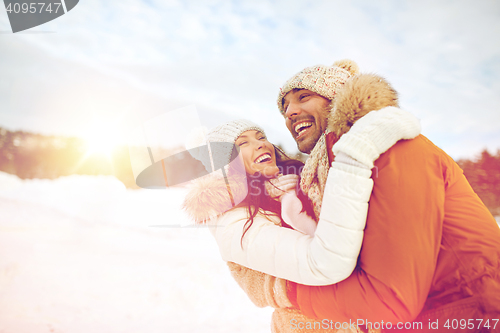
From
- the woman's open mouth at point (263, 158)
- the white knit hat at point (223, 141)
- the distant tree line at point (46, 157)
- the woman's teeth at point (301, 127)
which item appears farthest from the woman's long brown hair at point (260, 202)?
the distant tree line at point (46, 157)

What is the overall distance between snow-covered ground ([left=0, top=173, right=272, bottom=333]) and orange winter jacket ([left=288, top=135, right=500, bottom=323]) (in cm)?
105

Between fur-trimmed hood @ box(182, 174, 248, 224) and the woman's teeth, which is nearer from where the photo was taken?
fur-trimmed hood @ box(182, 174, 248, 224)

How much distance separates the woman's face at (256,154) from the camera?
1.60m

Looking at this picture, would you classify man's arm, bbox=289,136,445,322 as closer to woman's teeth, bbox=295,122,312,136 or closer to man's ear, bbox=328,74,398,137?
man's ear, bbox=328,74,398,137

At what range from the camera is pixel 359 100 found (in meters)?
0.98

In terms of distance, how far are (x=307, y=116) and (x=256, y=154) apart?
46cm

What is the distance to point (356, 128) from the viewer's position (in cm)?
88

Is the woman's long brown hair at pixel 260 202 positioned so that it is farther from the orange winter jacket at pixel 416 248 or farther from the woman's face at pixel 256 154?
the orange winter jacket at pixel 416 248

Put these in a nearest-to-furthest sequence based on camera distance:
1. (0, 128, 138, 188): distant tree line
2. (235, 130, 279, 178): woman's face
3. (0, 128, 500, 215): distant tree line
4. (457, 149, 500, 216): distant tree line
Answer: (235, 130, 279, 178): woman's face → (457, 149, 500, 216): distant tree line → (0, 128, 500, 215): distant tree line → (0, 128, 138, 188): distant tree line

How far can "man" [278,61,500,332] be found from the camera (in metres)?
0.78

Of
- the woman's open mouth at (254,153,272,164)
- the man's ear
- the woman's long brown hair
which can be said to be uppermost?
the man's ear

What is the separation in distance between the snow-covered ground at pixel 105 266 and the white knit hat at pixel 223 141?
1.68 ft

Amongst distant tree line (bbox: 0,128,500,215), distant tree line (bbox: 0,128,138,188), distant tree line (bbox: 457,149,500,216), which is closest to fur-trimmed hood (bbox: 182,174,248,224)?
distant tree line (bbox: 0,128,500,215)

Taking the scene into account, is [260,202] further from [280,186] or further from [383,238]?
[383,238]
